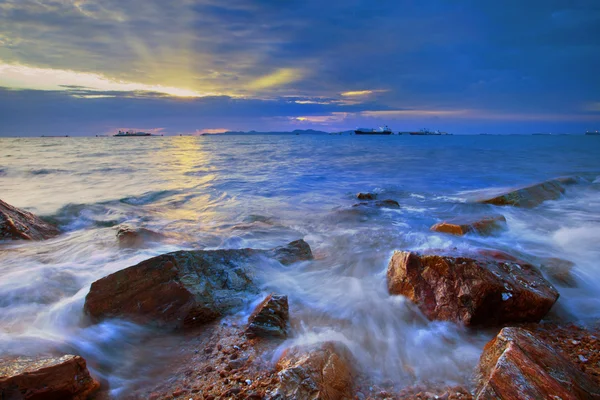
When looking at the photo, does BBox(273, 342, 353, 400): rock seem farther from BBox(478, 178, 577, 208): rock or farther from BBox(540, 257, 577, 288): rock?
BBox(478, 178, 577, 208): rock

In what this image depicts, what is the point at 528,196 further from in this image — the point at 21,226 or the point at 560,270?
the point at 21,226

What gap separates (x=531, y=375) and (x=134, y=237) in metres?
6.94

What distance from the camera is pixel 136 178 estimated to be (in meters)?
17.9

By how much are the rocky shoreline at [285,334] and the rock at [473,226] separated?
72.9 inches

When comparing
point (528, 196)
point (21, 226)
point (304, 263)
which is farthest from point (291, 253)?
point (528, 196)

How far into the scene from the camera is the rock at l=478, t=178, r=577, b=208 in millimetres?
10594

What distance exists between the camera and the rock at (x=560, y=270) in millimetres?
5156

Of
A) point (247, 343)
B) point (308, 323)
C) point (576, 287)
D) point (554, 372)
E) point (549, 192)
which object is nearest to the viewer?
point (554, 372)

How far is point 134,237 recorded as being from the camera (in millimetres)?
6652

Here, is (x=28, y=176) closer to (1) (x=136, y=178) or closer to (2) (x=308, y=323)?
(1) (x=136, y=178)

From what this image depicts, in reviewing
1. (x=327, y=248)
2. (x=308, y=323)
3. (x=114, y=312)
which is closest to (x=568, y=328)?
(x=308, y=323)

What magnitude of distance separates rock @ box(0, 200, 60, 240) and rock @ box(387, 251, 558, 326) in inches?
321

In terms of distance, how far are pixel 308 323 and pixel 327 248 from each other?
332 cm

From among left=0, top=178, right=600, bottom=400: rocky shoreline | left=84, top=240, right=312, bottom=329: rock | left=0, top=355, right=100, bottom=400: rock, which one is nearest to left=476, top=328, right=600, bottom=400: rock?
left=0, top=178, right=600, bottom=400: rocky shoreline
